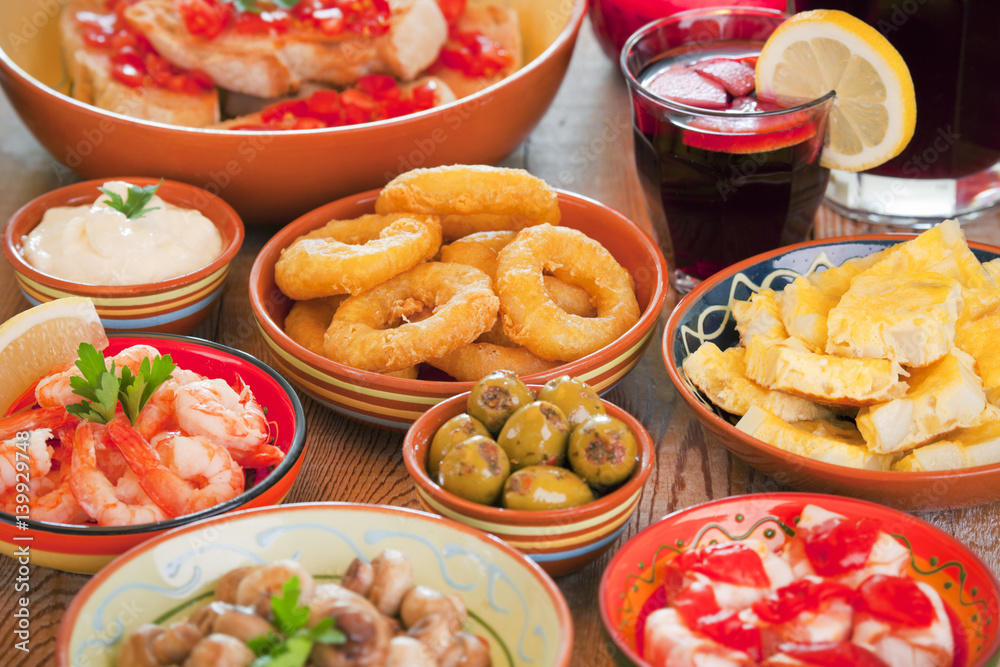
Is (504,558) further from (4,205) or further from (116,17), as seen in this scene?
(116,17)

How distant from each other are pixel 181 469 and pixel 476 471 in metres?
0.55

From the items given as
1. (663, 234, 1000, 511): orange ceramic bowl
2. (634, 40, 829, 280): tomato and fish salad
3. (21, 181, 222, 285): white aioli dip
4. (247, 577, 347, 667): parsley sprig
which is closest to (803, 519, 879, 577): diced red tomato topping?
(663, 234, 1000, 511): orange ceramic bowl

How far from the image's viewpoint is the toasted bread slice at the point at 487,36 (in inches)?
121

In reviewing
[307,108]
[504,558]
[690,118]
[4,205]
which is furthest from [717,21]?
[4,205]

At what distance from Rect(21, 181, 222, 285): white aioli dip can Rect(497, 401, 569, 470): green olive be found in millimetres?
1110

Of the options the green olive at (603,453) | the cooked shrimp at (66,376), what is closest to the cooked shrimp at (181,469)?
the cooked shrimp at (66,376)

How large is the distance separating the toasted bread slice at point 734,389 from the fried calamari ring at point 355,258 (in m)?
0.65

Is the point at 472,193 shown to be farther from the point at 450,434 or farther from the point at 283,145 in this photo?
the point at 450,434

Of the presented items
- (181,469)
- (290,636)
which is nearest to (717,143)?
(181,469)

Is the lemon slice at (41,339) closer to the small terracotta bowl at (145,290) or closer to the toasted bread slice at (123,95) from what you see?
the small terracotta bowl at (145,290)

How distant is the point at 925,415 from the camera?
1.72 metres

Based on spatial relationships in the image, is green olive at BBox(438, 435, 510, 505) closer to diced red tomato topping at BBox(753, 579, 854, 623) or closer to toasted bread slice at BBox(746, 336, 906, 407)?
diced red tomato topping at BBox(753, 579, 854, 623)

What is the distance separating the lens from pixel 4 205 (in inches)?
116

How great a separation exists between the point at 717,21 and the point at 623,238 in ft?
2.31
